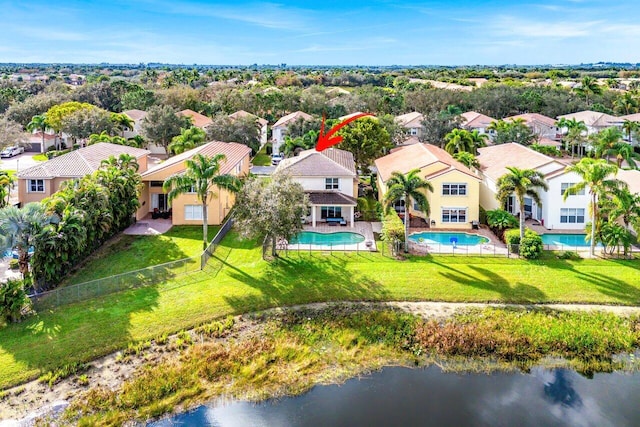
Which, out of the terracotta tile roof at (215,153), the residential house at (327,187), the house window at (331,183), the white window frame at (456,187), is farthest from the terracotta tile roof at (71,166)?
the white window frame at (456,187)

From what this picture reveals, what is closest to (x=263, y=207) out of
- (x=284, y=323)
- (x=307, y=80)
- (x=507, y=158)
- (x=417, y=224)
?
(x=284, y=323)

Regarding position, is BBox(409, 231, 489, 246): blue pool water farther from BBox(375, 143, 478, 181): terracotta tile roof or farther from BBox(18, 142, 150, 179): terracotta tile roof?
BBox(18, 142, 150, 179): terracotta tile roof

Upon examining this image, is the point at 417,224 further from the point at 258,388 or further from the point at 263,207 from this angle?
the point at 258,388

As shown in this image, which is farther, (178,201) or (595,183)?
(178,201)

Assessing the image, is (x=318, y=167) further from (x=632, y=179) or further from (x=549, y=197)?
(x=632, y=179)

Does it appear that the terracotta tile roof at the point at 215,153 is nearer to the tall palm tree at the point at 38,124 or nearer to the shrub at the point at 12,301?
the shrub at the point at 12,301

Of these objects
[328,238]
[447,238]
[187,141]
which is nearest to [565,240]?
[447,238]

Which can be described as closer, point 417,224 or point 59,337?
point 59,337
